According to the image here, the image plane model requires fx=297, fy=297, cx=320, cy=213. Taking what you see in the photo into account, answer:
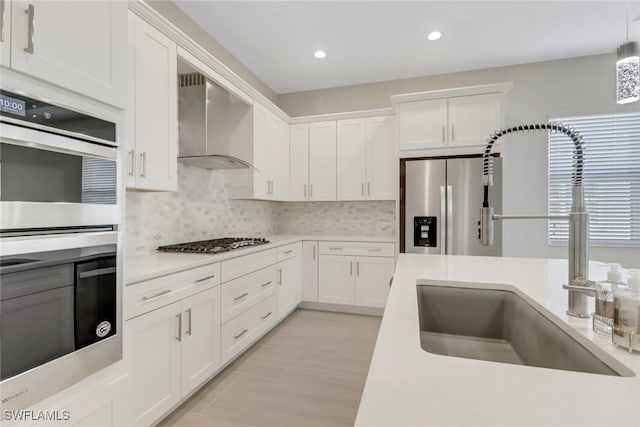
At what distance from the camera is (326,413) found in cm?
183

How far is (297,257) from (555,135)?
3403 mm

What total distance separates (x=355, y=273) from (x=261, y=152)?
1.78 metres

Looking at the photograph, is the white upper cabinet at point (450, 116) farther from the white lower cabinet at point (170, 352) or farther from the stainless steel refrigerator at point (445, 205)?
the white lower cabinet at point (170, 352)

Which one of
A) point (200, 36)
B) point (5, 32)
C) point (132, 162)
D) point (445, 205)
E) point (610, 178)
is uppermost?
point (200, 36)

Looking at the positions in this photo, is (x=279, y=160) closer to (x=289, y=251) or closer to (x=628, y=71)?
(x=289, y=251)

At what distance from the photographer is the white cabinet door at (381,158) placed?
3678mm

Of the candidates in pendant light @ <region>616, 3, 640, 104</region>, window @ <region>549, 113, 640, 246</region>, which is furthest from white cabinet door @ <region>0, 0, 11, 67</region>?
window @ <region>549, 113, 640, 246</region>

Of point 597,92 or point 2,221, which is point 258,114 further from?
point 597,92

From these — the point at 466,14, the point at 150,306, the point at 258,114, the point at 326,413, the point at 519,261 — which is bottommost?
the point at 326,413

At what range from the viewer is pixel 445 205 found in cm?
315

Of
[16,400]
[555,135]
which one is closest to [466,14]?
[555,135]

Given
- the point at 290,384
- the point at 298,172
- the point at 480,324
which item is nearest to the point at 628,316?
the point at 480,324

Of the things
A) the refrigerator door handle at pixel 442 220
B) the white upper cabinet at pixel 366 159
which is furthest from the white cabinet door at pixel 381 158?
the refrigerator door handle at pixel 442 220

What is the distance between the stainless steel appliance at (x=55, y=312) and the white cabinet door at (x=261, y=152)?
6.86ft
